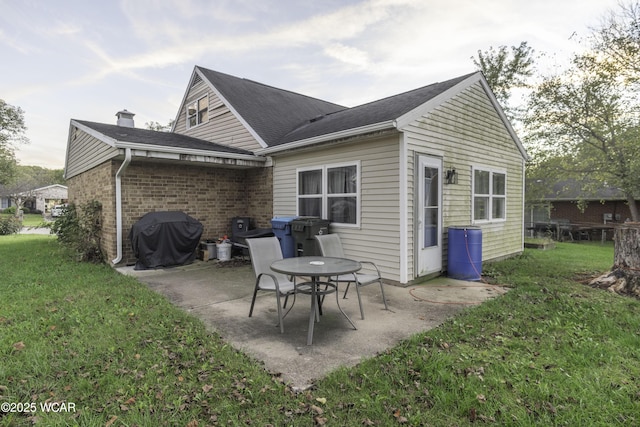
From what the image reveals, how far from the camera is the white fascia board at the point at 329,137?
5507mm

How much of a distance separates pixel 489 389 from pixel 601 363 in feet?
4.14

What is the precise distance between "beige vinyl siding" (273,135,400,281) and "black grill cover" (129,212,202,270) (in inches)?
127

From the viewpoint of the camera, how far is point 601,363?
2889 millimetres

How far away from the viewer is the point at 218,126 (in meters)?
10.3

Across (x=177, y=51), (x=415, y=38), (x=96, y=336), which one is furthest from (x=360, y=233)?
(x=177, y=51)

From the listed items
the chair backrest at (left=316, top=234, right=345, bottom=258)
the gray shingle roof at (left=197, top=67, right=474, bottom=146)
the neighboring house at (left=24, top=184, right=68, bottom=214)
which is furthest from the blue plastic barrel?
the neighboring house at (left=24, top=184, right=68, bottom=214)

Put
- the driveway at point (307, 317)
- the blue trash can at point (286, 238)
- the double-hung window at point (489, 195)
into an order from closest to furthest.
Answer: the driveway at point (307, 317)
the blue trash can at point (286, 238)
the double-hung window at point (489, 195)

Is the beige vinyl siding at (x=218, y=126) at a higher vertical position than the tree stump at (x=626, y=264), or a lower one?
higher

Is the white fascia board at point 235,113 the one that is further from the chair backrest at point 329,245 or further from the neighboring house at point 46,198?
the neighboring house at point 46,198

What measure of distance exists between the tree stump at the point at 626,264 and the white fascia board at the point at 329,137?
14.0ft

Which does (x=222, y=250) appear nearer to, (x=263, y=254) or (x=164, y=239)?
(x=164, y=239)

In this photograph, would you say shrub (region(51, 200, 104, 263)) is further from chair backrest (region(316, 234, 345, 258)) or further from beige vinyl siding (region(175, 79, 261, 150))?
chair backrest (region(316, 234, 345, 258))

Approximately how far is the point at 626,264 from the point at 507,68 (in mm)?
15779

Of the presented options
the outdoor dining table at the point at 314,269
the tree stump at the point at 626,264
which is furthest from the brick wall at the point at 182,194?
the tree stump at the point at 626,264
